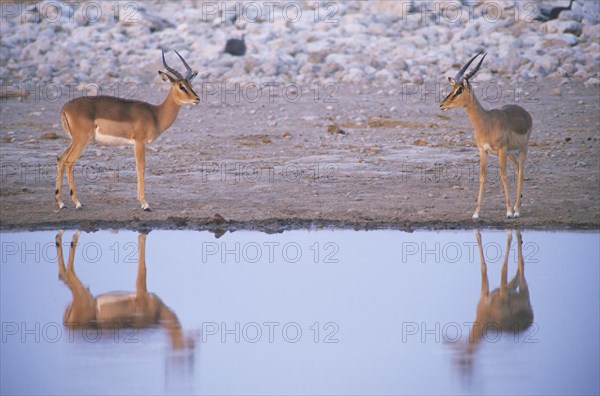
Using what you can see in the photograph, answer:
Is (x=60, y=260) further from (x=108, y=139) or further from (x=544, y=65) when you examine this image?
(x=544, y=65)

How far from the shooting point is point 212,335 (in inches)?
335

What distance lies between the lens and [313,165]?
591 inches

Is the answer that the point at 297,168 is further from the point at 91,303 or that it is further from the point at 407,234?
the point at 91,303

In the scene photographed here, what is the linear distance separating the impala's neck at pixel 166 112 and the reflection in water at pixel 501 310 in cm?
475

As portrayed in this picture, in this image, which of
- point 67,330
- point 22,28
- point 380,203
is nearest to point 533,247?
point 380,203

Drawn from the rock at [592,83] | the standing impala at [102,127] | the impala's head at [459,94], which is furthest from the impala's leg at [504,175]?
the rock at [592,83]

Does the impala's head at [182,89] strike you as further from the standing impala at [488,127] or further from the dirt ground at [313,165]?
the standing impala at [488,127]

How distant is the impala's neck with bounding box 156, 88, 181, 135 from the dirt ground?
2.91 feet

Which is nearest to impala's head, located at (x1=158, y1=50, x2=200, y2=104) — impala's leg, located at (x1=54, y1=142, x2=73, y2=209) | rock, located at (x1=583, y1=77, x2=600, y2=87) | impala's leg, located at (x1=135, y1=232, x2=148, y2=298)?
impala's leg, located at (x1=54, y1=142, x2=73, y2=209)

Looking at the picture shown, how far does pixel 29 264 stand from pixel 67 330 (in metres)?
2.07

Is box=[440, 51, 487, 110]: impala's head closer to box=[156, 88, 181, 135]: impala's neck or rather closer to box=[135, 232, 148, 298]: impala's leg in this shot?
box=[156, 88, 181, 135]: impala's neck

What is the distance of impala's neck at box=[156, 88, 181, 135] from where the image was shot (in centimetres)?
1325

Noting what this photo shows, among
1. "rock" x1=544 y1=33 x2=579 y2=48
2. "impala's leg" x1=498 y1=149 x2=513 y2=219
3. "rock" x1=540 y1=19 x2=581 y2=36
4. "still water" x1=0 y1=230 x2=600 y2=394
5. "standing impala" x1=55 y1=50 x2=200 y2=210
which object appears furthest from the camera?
"rock" x1=540 y1=19 x2=581 y2=36

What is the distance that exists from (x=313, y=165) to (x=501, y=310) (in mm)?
6257
